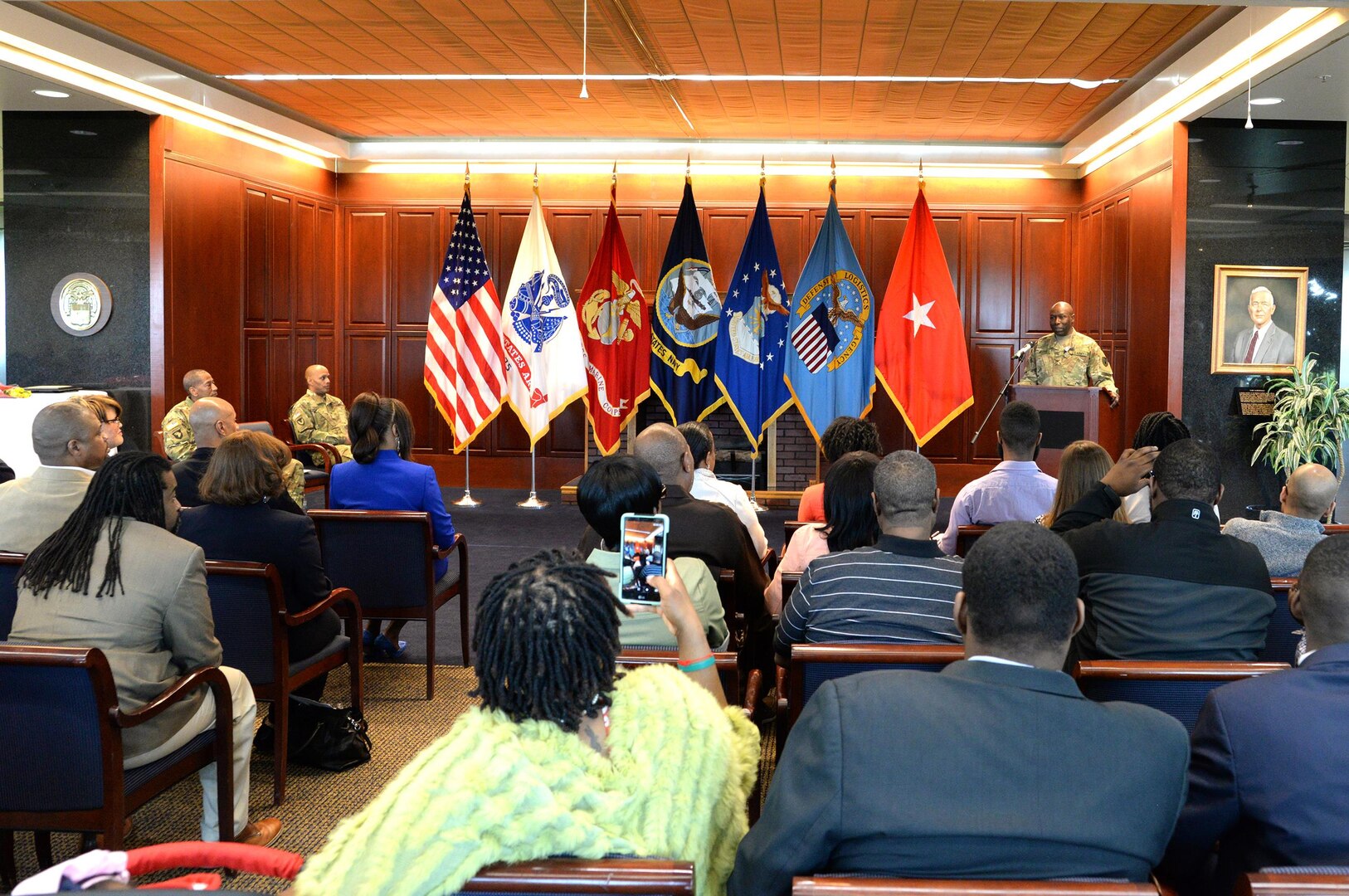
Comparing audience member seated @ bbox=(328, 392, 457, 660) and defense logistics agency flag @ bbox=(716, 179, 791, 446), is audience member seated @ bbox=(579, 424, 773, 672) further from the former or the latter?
defense logistics agency flag @ bbox=(716, 179, 791, 446)

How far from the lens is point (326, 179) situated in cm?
1109

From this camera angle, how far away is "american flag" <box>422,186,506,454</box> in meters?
9.70

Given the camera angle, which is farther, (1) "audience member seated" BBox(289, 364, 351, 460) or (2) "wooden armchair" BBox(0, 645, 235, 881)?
(1) "audience member seated" BBox(289, 364, 351, 460)

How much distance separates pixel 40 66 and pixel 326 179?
4.00m

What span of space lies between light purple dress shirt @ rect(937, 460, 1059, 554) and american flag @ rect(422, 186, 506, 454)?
5.86m

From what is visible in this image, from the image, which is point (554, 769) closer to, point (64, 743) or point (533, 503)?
point (64, 743)

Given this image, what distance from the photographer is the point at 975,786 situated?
4.73 ft

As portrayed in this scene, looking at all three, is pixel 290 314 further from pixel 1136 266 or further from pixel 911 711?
pixel 911 711

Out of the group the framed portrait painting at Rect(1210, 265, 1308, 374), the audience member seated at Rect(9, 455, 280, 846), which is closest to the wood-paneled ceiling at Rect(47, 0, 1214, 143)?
the framed portrait painting at Rect(1210, 265, 1308, 374)

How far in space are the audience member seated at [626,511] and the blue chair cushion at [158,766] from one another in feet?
3.72

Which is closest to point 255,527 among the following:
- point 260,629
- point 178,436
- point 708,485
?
point 260,629

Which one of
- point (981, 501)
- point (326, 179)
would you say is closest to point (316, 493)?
point (326, 179)

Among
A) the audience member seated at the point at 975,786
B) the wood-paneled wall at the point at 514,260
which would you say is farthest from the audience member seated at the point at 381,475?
the wood-paneled wall at the point at 514,260

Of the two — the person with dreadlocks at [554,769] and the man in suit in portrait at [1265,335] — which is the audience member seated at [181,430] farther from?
the man in suit in portrait at [1265,335]
